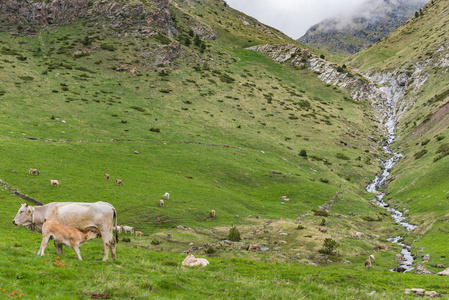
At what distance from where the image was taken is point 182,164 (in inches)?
2253

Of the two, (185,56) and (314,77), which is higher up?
(314,77)

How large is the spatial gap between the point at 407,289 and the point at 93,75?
322 feet

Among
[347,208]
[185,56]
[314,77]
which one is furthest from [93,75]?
[314,77]

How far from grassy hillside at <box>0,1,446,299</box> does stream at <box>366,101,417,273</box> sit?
153cm

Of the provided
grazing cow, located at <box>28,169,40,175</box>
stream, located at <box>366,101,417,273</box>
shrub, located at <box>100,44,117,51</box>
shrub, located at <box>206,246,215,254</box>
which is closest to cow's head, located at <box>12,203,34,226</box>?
shrub, located at <box>206,246,215,254</box>

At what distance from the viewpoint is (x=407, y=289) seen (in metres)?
18.5

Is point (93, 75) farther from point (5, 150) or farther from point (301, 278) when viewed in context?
point (301, 278)

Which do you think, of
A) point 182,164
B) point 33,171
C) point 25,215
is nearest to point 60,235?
point 25,215

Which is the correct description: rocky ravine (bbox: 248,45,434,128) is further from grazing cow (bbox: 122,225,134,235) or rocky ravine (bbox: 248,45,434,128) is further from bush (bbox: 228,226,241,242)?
grazing cow (bbox: 122,225,134,235)

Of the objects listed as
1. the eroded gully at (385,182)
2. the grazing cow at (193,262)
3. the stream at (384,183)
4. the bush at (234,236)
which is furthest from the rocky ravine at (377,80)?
the grazing cow at (193,262)

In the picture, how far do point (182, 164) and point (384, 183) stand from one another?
49.2 meters

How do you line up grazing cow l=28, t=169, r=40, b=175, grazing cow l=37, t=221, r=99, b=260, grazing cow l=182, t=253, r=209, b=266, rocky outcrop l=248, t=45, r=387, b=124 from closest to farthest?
grazing cow l=37, t=221, r=99, b=260 → grazing cow l=182, t=253, r=209, b=266 → grazing cow l=28, t=169, r=40, b=175 → rocky outcrop l=248, t=45, r=387, b=124

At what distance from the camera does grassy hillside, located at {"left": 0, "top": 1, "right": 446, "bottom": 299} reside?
57.9 feet

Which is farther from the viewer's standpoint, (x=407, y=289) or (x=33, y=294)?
(x=407, y=289)
